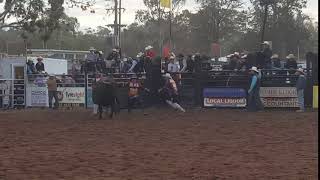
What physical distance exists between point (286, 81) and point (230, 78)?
2.06 m

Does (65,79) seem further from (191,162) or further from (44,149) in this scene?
(191,162)

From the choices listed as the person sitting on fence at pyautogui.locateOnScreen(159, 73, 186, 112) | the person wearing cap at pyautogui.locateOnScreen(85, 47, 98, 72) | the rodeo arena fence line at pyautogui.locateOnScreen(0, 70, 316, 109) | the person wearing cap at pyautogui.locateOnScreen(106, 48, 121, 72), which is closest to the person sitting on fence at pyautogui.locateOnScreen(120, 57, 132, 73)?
the person wearing cap at pyautogui.locateOnScreen(106, 48, 121, 72)

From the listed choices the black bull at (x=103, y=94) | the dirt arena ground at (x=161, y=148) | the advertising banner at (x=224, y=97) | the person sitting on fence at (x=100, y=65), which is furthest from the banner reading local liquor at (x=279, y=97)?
the person sitting on fence at (x=100, y=65)

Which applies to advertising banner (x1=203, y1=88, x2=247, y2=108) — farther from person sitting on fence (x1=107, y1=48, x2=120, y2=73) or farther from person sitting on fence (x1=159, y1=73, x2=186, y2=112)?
person sitting on fence (x1=107, y1=48, x2=120, y2=73)

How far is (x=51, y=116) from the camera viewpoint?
2062 centimetres

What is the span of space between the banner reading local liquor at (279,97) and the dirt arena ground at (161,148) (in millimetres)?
2590

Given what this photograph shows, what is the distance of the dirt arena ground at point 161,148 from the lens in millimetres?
8719

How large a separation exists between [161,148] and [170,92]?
32.7ft

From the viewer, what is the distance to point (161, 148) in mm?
11547

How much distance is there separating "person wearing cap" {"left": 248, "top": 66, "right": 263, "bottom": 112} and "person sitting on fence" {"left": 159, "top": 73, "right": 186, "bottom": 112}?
2.46 meters

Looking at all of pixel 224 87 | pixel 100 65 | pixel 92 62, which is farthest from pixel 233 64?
pixel 92 62

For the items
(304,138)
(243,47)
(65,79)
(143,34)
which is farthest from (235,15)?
(304,138)

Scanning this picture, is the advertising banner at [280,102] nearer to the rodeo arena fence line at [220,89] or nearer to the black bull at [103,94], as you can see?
the rodeo arena fence line at [220,89]

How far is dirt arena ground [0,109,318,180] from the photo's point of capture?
28.6 feet
